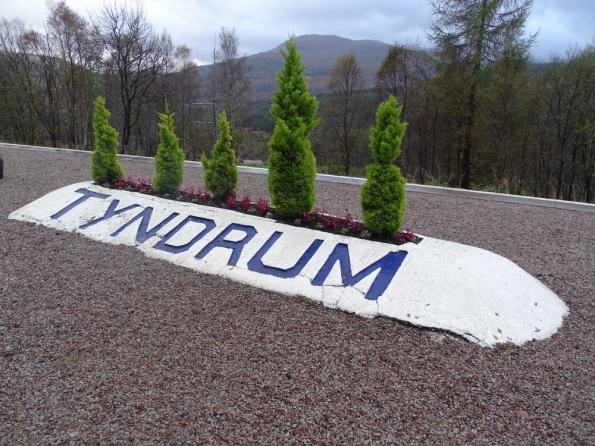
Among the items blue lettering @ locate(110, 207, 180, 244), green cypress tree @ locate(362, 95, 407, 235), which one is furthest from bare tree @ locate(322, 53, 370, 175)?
green cypress tree @ locate(362, 95, 407, 235)

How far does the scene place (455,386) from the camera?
8.78 feet

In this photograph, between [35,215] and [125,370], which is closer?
[125,370]

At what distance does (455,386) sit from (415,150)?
1949cm

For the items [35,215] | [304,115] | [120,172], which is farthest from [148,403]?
[120,172]

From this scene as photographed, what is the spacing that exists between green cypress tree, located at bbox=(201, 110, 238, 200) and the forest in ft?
22.4

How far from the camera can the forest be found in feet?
41.5

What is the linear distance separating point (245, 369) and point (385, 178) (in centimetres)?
272

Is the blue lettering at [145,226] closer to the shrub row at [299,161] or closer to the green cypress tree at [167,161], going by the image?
the green cypress tree at [167,161]

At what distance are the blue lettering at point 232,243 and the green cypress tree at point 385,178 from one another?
155cm

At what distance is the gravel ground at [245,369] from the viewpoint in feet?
7.50

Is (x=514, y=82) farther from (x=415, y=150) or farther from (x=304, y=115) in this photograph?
(x=304, y=115)

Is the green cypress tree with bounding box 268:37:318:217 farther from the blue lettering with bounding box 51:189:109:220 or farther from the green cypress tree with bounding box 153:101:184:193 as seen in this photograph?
the blue lettering with bounding box 51:189:109:220

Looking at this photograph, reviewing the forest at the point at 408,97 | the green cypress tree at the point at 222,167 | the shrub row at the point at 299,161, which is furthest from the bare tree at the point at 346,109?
the shrub row at the point at 299,161

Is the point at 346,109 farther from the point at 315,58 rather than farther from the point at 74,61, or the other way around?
the point at 315,58
